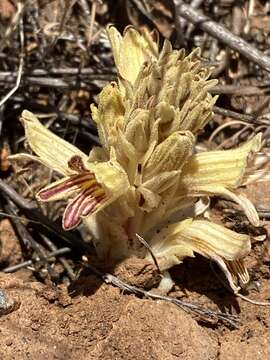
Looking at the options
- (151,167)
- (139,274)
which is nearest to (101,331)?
(139,274)

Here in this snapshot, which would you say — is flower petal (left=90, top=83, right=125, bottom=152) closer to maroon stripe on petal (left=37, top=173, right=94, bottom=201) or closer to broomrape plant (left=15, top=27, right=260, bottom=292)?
broomrape plant (left=15, top=27, right=260, bottom=292)

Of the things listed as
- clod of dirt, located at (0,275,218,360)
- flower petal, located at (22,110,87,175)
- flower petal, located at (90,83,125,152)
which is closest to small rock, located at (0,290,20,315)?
clod of dirt, located at (0,275,218,360)

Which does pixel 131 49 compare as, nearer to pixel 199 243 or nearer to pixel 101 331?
pixel 199 243

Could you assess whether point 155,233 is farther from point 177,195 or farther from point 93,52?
point 93,52

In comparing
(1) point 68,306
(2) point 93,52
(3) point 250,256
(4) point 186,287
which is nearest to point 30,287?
(1) point 68,306

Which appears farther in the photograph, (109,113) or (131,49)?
(131,49)

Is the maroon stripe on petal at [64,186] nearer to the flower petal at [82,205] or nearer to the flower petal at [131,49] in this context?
the flower petal at [82,205]
